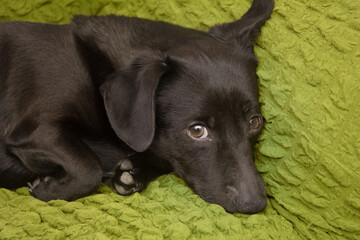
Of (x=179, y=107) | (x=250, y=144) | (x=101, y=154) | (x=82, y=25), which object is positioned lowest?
(x=101, y=154)

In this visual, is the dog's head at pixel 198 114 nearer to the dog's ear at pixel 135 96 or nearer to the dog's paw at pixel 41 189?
the dog's ear at pixel 135 96

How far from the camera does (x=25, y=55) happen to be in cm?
213

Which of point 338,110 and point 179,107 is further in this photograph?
point 179,107

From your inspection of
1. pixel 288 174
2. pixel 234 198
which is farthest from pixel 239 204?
pixel 288 174

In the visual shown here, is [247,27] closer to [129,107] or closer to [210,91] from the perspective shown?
[210,91]

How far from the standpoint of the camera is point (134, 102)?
183cm

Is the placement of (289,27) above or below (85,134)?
above

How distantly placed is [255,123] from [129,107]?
1.95 ft

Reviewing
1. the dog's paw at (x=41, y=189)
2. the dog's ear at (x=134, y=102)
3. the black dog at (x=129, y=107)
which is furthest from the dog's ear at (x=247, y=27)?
the dog's paw at (x=41, y=189)

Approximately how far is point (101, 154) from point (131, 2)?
43.5 inches

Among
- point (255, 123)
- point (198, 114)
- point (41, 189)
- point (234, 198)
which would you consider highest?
point (198, 114)

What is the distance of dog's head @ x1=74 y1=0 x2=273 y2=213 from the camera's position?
1837mm

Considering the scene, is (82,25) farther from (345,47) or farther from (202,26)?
(345,47)

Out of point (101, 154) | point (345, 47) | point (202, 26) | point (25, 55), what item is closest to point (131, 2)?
point (202, 26)
